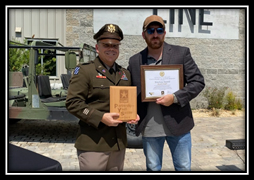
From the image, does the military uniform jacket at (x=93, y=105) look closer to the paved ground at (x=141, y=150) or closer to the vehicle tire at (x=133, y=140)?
the paved ground at (x=141, y=150)

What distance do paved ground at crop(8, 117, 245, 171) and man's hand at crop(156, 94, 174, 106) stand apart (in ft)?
5.75

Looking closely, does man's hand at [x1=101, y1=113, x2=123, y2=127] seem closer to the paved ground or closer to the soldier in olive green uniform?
the soldier in olive green uniform

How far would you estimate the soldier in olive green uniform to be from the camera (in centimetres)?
170

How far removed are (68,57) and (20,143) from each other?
6.44 ft

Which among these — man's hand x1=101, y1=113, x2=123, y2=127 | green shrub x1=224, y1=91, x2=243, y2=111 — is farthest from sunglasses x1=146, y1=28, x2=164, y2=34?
green shrub x1=224, y1=91, x2=243, y2=111

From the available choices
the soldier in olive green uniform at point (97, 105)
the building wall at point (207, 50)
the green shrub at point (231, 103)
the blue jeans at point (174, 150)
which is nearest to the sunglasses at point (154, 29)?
the soldier in olive green uniform at point (97, 105)

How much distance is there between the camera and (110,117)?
168 cm

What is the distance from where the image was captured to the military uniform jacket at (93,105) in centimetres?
169

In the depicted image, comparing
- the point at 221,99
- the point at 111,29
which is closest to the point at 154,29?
the point at 111,29

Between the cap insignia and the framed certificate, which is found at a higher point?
the cap insignia

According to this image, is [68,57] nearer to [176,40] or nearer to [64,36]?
[64,36]

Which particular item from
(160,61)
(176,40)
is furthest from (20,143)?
(176,40)

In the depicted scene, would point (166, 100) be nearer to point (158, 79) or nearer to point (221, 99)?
point (158, 79)

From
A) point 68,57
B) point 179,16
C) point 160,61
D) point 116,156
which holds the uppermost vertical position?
point 179,16
